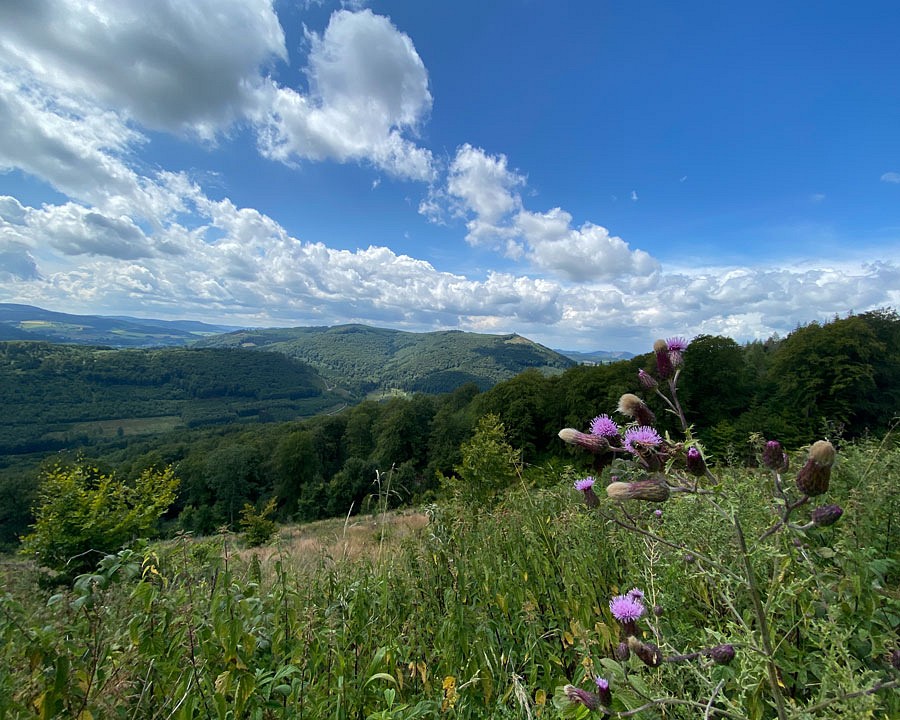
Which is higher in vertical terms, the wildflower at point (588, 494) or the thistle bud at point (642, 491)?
the thistle bud at point (642, 491)

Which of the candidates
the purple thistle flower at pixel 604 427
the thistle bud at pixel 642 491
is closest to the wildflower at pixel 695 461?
the thistle bud at pixel 642 491

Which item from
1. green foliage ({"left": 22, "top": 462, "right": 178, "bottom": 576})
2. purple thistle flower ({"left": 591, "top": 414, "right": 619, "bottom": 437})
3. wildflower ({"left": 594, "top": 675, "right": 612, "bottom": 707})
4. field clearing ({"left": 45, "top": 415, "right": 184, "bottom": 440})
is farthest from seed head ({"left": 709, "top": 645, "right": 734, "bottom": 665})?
field clearing ({"left": 45, "top": 415, "right": 184, "bottom": 440})

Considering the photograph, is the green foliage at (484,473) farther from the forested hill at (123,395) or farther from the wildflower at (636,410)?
the forested hill at (123,395)

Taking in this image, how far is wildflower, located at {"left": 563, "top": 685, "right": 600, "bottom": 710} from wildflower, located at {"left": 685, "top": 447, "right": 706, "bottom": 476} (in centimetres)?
85

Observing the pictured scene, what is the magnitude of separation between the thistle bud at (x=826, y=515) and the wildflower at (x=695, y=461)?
313 millimetres

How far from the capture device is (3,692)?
151 cm

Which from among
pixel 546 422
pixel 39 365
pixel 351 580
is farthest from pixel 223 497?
pixel 39 365

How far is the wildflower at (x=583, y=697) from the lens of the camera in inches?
49.6

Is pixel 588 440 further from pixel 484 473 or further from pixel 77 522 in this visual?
pixel 77 522

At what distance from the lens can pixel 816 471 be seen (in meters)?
1.29

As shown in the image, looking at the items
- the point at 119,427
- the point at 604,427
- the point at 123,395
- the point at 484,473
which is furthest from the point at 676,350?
the point at 123,395

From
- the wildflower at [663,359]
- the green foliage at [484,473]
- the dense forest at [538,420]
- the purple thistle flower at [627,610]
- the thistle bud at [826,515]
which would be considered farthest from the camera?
the dense forest at [538,420]

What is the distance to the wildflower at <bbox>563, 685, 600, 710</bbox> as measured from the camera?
1261mm

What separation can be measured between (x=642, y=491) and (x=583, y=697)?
71 centimetres
